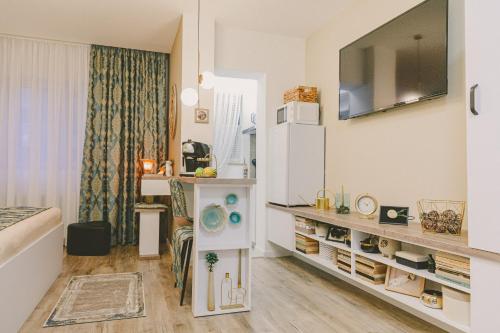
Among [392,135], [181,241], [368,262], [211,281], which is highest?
[392,135]

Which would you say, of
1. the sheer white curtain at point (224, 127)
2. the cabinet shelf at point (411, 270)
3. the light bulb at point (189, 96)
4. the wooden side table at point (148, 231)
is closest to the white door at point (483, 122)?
the cabinet shelf at point (411, 270)

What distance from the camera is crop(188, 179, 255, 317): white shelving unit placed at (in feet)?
8.07

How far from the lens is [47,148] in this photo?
15.5ft

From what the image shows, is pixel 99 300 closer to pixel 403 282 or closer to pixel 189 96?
pixel 189 96

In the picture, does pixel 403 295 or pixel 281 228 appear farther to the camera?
pixel 281 228

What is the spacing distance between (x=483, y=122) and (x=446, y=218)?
0.70 meters

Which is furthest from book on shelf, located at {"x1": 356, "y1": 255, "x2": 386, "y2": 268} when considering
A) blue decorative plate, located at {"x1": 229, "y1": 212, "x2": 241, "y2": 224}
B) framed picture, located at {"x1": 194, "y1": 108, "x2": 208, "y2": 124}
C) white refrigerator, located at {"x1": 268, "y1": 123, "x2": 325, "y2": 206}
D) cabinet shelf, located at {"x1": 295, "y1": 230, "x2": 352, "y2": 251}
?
framed picture, located at {"x1": 194, "y1": 108, "x2": 208, "y2": 124}

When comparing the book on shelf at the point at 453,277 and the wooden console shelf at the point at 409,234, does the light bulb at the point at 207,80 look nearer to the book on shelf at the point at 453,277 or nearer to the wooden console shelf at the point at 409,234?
the wooden console shelf at the point at 409,234

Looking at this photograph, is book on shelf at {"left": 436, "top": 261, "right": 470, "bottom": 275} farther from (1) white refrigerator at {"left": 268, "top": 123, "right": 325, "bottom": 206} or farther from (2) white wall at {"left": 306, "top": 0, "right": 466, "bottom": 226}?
(1) white refrigerator at {"left": 268, "top": 123, "right": 325, "bottom": 206}

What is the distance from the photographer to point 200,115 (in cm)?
400

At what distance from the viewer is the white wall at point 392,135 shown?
7.83ft

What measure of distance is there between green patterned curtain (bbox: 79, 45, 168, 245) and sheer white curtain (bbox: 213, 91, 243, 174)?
1.26 metres

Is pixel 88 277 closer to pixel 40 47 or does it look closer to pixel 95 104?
pixel 95 104

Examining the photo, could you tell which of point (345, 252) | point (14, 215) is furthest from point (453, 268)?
point (14, 215)
